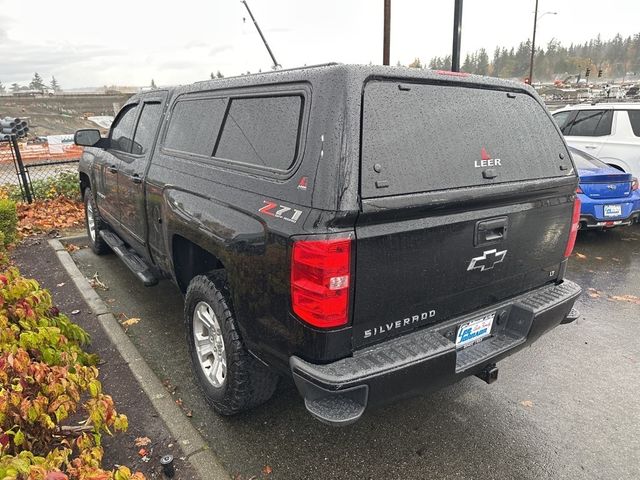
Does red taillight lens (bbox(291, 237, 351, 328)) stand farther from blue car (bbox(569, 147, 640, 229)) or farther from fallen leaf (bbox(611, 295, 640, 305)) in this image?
blue car (bbox(569, 147, 640, 229))

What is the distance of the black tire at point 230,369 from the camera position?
8.38 ft

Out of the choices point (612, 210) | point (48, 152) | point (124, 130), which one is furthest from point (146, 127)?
point (48, 152)

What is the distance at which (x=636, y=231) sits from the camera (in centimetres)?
752

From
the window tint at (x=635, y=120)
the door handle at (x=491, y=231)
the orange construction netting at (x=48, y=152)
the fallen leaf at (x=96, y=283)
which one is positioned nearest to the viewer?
the door handle at (x=491, y=231)

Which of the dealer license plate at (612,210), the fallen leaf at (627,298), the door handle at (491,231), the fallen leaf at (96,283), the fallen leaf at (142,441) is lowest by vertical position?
the fallen leaf at (627,298)

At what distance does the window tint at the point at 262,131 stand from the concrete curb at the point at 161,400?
5.19ft

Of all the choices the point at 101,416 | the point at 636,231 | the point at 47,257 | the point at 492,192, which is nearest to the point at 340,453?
the point at 101,416

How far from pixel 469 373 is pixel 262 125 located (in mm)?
1725

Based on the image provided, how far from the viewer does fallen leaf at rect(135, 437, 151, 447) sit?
2557 mm

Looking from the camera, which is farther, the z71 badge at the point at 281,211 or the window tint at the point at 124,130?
the window tint at the point at 124,130

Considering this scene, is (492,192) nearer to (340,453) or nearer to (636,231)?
(340,453)

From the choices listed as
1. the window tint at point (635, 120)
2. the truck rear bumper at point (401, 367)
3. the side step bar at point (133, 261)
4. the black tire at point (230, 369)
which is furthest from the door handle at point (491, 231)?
the window tint at point (635, 120)

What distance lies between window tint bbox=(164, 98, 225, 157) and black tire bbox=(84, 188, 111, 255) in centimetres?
251

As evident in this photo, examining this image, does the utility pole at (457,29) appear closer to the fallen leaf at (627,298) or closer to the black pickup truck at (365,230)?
the fallen leaf at (627,298)
